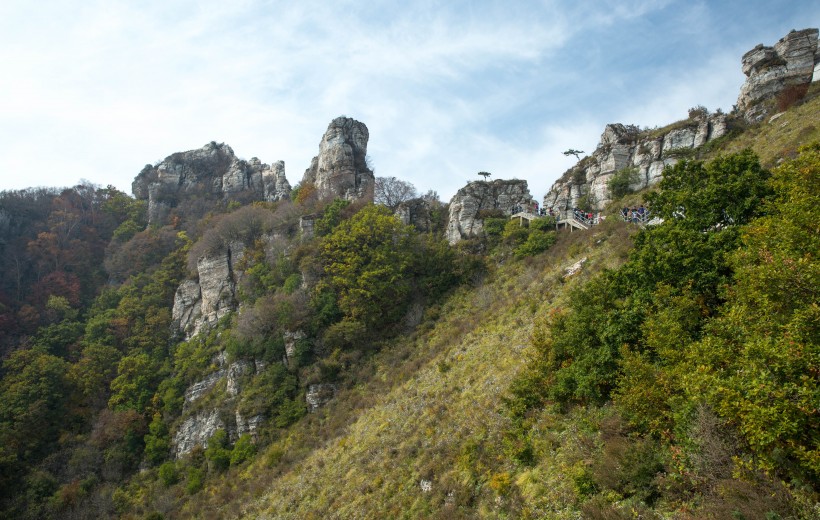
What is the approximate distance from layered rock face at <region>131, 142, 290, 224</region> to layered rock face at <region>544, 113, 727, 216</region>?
4072 centimetres

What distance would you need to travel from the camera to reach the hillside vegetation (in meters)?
8.52

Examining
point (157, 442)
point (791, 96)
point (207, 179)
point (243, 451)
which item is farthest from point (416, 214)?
point (207, 179)

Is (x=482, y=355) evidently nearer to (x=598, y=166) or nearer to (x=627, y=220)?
(x=627, y=220)

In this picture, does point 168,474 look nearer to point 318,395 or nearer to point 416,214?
point 318,395

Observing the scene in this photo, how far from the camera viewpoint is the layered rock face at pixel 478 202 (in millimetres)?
38031

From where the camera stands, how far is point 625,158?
35.9 metres

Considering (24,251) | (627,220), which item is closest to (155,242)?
(24,251)

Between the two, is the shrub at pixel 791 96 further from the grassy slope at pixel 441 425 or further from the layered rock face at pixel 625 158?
the grassy slope at pixel 441 425

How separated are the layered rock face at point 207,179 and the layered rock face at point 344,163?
13.3 meters

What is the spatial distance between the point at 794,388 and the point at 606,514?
4.24 metres

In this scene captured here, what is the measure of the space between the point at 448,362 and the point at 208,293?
28374 millimetres

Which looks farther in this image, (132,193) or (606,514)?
(132,193)

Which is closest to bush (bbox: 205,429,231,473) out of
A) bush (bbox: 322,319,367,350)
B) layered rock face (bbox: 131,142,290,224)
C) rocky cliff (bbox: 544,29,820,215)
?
bush (bbox: 322,319,367,350)

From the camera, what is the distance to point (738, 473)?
7262 millimetres
